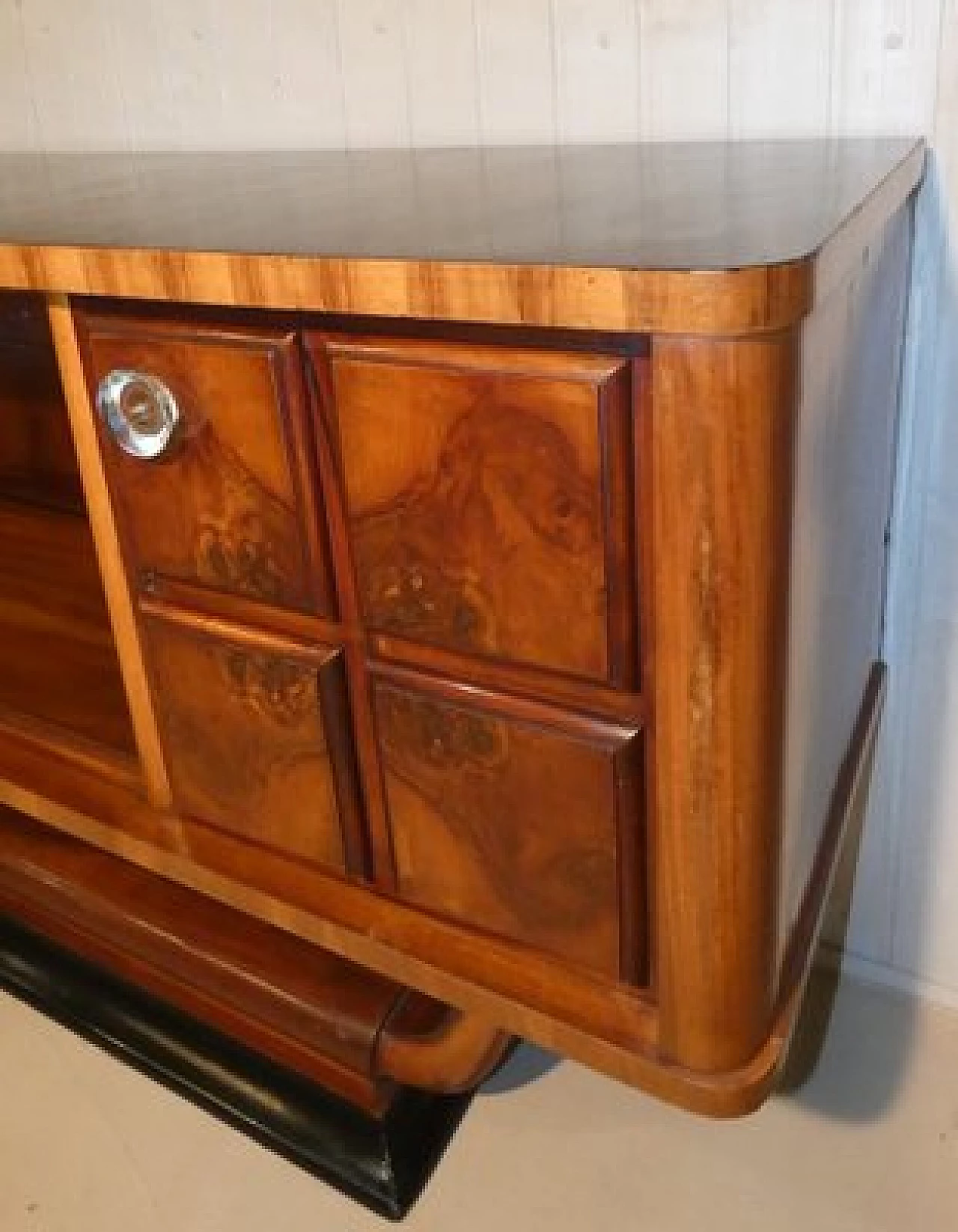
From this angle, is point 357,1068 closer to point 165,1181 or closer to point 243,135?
point 165,1181

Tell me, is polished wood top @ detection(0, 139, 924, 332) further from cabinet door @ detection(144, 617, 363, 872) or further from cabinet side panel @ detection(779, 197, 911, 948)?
cabinet door @ detection(144, 617, 363, 872)

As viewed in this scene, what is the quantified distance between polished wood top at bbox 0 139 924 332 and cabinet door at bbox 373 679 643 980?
240mm

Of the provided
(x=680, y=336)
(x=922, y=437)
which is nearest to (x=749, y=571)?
(x=680, y=336)

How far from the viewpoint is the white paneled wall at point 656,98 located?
902mm

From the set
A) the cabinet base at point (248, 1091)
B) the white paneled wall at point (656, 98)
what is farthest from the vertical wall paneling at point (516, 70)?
the cabinet base at point (248, 1091)

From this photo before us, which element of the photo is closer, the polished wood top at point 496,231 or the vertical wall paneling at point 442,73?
the polished wood top at point 496,231

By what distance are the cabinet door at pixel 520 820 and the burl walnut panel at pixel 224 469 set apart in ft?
0.36

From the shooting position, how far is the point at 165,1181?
111 cm

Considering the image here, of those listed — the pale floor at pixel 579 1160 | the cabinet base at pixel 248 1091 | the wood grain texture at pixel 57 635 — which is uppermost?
the wood grain texture at pixel 57 635

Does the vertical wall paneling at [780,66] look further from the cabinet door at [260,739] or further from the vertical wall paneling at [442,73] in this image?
the cabinet door at [260,739]

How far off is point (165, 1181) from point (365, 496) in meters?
0.79

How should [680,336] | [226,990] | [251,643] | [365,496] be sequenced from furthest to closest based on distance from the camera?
[226,990]
[251,643]
[365,496]
[680,336]

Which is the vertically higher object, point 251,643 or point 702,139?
point 702,139

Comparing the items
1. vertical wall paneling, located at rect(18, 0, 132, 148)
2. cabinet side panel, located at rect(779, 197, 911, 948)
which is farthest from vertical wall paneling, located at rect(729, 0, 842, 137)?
vertical wall paneling, located at rect(18, 0, 132, 148)
